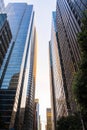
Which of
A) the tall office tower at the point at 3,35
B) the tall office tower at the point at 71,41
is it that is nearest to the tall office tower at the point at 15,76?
the tall office tower at the point at 71,41

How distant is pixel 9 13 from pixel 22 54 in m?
47.5

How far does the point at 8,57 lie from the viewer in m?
133

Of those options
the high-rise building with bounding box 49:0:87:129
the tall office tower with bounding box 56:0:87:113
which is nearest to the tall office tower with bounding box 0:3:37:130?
the high-rise building with bounding box 49:0:87:129

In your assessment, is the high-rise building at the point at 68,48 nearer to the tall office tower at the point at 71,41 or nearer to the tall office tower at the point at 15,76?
the tall office tower at the point at 71,41

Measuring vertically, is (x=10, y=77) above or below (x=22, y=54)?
below

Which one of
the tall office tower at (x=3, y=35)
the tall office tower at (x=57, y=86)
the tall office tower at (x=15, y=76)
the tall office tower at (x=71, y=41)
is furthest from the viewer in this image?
the tall office tower at (x=15, y=76)

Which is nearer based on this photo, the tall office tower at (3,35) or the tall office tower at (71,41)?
the tall office tower at (71,41)

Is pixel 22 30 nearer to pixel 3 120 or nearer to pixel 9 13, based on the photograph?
pixel 9 13

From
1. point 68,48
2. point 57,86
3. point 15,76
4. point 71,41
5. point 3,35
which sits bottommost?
point 71,41

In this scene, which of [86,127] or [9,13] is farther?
[9,13]

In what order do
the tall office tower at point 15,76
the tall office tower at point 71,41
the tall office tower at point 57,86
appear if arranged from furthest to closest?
the tall office tower at point 15,76, the tall office tower at point 57,86, the tall office tower at point 71,41

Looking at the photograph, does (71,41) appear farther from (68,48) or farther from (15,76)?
(15,76)

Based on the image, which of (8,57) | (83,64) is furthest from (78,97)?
(8,57)

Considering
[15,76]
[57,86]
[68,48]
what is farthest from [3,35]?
[57,86]
